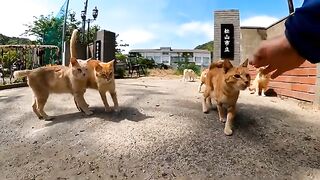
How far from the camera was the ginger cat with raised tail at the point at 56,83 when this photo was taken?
5102 millimetres

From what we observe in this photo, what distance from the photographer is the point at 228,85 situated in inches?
168

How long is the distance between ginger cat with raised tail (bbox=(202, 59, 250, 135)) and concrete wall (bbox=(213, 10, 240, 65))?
6.36m

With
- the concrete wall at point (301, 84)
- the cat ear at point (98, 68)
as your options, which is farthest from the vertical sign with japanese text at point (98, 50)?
the cat ear at point (98, 68)

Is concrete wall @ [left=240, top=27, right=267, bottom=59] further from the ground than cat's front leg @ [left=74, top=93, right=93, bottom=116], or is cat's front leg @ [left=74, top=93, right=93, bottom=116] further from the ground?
concrete wall @ [left=240, top=27, right=267, bottom=59]

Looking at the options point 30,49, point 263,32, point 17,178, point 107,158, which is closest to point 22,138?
point 17,178

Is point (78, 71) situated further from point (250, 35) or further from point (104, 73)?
point (250, 35)

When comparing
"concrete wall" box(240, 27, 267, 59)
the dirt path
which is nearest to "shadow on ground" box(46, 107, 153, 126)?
the dirt path

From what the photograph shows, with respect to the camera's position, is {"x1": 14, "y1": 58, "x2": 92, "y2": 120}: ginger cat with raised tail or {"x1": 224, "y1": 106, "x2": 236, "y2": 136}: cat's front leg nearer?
{"x1": 224, "y1": 106, "x2": 236, "y2": 136}: cat's front leg

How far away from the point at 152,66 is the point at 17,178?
23725 mm

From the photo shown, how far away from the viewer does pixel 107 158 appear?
146 inches

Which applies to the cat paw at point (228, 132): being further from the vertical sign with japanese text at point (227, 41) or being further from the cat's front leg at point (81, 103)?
the vertical sign with japanese text at point (227, 41)

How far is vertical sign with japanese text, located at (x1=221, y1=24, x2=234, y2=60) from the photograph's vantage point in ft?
36.4

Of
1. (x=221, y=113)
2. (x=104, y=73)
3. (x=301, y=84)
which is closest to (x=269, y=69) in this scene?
(x=221, y=113)

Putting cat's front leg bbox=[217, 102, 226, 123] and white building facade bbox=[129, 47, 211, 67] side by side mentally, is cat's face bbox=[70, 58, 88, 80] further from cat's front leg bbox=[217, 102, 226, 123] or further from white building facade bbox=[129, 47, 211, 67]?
white building facade bbox=[129, 47, 211, 67]
